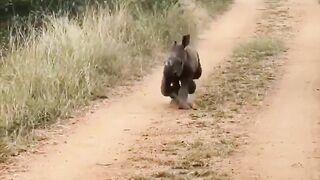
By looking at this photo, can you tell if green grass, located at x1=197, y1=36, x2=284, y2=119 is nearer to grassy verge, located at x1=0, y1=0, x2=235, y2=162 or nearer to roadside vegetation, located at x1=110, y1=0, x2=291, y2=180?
roadside vegetation, located at x1=110, y1=0, x2=291, y2=180

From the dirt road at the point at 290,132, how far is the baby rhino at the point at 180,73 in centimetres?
99

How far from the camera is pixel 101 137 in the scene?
7.91 m

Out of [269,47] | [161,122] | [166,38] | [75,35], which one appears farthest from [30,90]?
[269,47]

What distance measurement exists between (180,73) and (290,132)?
1.75 metres

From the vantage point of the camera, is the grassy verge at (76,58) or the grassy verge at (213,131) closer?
the grassy verge at (213,131)

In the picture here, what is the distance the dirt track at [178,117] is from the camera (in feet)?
22.1

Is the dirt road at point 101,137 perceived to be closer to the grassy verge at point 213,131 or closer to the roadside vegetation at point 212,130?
the roadside vegetation at point 212,130

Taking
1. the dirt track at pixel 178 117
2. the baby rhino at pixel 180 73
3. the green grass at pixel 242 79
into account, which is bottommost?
the green grass at pixel 242 79

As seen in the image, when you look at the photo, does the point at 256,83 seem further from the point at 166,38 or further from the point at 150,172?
the point at 150,172

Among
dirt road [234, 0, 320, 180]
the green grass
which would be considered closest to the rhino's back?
the green grass

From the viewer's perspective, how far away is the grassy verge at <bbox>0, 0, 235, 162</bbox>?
845cm

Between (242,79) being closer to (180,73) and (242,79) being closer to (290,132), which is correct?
(180,73)

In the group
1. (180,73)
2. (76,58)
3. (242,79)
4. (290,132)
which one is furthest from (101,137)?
(242,79)

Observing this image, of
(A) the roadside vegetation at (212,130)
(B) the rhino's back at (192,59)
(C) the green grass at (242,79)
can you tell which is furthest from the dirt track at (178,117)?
(B) the rhino's back at (192,59)
